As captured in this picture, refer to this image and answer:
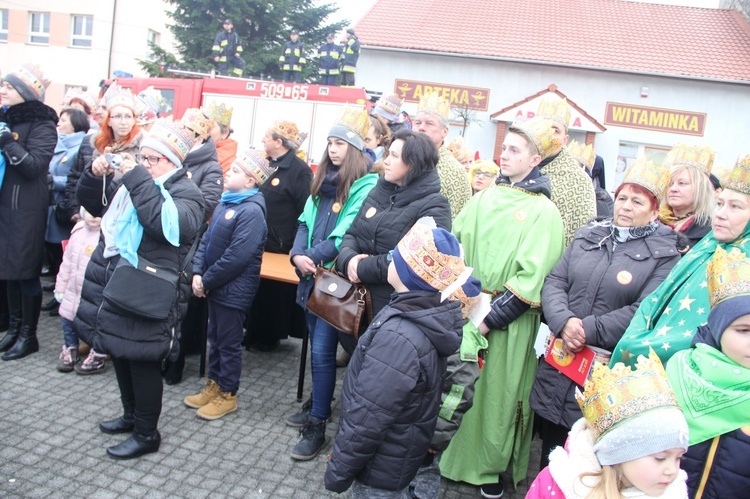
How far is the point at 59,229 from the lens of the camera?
601cm

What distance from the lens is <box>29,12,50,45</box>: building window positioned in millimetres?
28906

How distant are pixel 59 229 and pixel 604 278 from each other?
540 cm

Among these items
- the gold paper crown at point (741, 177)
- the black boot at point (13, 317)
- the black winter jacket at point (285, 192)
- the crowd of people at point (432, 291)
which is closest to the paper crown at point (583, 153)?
the crowd of people at point (432, 291)

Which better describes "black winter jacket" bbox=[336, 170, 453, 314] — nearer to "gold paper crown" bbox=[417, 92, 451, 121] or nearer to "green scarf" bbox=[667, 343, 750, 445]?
"gold paper crown" bbox=[417, 92, 451, 121]

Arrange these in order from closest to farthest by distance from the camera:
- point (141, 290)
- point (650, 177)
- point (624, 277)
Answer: point (624, 277) → point (650, 177) → point (141, 290)

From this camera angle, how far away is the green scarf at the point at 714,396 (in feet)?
6.66

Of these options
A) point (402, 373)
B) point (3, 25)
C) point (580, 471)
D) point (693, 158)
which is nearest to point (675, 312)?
point (580, 471)

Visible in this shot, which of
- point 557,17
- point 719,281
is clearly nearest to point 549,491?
point 719,281

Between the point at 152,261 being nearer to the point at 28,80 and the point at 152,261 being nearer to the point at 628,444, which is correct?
the point at 28,80

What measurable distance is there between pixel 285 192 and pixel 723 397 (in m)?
3.82

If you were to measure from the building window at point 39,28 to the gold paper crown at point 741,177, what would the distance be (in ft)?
110

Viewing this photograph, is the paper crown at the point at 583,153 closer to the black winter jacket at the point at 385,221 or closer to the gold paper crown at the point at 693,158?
the gold paper crown at the point at 693,158

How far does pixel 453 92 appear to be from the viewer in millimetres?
19344

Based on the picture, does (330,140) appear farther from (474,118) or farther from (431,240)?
(474,118)
